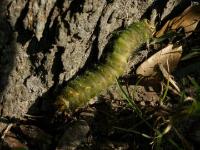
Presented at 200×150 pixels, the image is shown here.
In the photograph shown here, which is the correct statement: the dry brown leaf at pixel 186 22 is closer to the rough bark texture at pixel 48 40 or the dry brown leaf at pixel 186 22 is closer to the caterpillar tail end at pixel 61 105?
the rough bark texture at pixel 48 40

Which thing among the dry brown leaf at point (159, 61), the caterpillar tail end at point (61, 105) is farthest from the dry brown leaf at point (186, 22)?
Result: the caterpillar tail end at point (61, 105)

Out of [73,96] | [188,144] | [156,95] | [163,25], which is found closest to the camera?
[188,144]

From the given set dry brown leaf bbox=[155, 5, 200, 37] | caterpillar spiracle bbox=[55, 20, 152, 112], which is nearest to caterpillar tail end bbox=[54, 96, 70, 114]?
caterpillar spiracle bbox=[55, 20, 152, 112]

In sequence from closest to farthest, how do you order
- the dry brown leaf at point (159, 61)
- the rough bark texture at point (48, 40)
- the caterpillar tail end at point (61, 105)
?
the rough bark texture at point (48, 40)
the caterpillar tail end at point (61, 105)
the dry brown leaf at point (159, 61)

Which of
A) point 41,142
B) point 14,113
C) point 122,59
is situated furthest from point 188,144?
point 14,113

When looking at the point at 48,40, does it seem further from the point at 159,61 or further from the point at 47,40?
the point at 159,61

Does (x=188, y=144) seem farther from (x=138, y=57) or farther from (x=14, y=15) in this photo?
(x=14, y=15)
